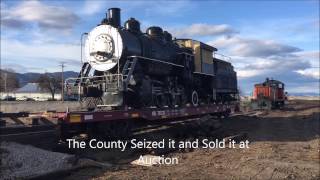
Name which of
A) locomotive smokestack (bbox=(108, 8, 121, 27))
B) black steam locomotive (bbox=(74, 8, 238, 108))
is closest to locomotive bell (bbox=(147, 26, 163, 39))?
black steam locomotive (bbox=(74, 8, 238, 108))

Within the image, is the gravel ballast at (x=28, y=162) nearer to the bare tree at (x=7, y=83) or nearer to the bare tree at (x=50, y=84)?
the bare tree at (x=50, y=84)

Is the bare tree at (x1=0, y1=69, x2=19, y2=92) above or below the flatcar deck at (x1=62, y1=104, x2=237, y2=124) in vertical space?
above

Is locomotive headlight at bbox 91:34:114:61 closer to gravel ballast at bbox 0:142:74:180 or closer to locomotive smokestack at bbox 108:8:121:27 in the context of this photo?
locomotive smokestack at bbox 108:8:121:27

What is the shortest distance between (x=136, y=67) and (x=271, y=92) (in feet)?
109

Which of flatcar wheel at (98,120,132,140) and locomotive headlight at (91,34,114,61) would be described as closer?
flatcar wheel at (98,120,132,140)

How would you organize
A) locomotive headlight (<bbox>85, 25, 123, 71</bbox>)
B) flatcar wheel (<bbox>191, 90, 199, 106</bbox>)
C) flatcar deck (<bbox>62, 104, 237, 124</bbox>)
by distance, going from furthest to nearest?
flatcar wheel (<bbox>191, 90, 199, 106</bbox>)
locomotive headlight (<bbox>85, 25, 123, 71</bbox>)
flatcar deck (<bbox>62, 104, 237, 124</bbox>)

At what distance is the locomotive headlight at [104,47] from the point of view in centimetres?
1616

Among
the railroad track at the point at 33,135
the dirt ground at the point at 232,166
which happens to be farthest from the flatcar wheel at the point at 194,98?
the railroad track at the point at 33,135

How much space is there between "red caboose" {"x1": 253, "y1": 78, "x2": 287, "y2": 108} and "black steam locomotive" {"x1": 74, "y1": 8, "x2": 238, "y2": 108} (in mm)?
26356

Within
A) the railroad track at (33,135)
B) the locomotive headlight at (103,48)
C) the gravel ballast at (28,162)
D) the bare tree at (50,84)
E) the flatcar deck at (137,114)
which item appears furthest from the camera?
the bare tree at (50,84)

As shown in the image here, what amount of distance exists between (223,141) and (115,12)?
6291 millimetres

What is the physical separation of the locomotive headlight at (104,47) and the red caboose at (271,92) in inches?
1275

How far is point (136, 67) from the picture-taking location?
16.5m

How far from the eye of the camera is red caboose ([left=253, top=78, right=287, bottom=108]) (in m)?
46.9
